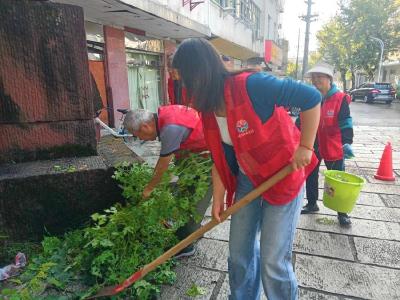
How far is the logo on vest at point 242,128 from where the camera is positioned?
1655mm

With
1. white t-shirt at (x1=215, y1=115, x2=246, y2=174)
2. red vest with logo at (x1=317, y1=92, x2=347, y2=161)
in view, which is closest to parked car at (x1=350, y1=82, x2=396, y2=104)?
red vest with logo at (x1=317, y1=92, x2=347, y2=161)

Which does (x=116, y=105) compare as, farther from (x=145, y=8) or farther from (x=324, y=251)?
(x=324, y=251)

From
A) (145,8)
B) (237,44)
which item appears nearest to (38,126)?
(145,8)

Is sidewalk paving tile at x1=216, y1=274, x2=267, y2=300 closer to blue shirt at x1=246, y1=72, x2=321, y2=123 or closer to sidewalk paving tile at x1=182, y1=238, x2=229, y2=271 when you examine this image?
sidewalk paving tile at x1=182, y1=238, x2=229, y2=271

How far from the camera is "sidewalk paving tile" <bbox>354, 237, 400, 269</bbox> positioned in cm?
282

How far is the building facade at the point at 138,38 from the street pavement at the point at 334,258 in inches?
169

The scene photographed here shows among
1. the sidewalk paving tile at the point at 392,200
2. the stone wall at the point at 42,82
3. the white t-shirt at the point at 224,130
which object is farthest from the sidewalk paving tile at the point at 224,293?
the sidewalk paving tile at the point at 392,200

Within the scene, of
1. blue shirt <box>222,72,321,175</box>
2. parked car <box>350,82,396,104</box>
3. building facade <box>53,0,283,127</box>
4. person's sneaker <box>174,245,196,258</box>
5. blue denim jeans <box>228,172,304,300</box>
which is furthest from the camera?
parked car <box>350,82,396,104</box>

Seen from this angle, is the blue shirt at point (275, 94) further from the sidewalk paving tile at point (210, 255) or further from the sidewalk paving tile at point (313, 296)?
the sidewalk paving tile at point (210, 255)

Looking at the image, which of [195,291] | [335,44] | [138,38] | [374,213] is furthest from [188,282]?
[335,44]

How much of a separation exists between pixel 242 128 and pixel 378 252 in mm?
2190

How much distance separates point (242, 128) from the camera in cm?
167

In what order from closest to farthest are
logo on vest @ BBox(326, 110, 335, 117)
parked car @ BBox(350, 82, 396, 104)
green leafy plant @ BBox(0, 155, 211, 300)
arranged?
green leafy plant @ BBox(0, 155, 211, 300) → logo on vest @ BBox(326, 110, 335, 117) → parked car @ BBox(350, 82, 396, 104)

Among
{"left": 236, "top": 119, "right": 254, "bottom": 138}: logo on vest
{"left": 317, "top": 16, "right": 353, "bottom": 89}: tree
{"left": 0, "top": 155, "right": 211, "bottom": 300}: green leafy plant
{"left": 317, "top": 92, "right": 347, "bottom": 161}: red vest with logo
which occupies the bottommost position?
{"left": 0, "top": 155, "right": 211, "bottom": 300}: green leafy plant
